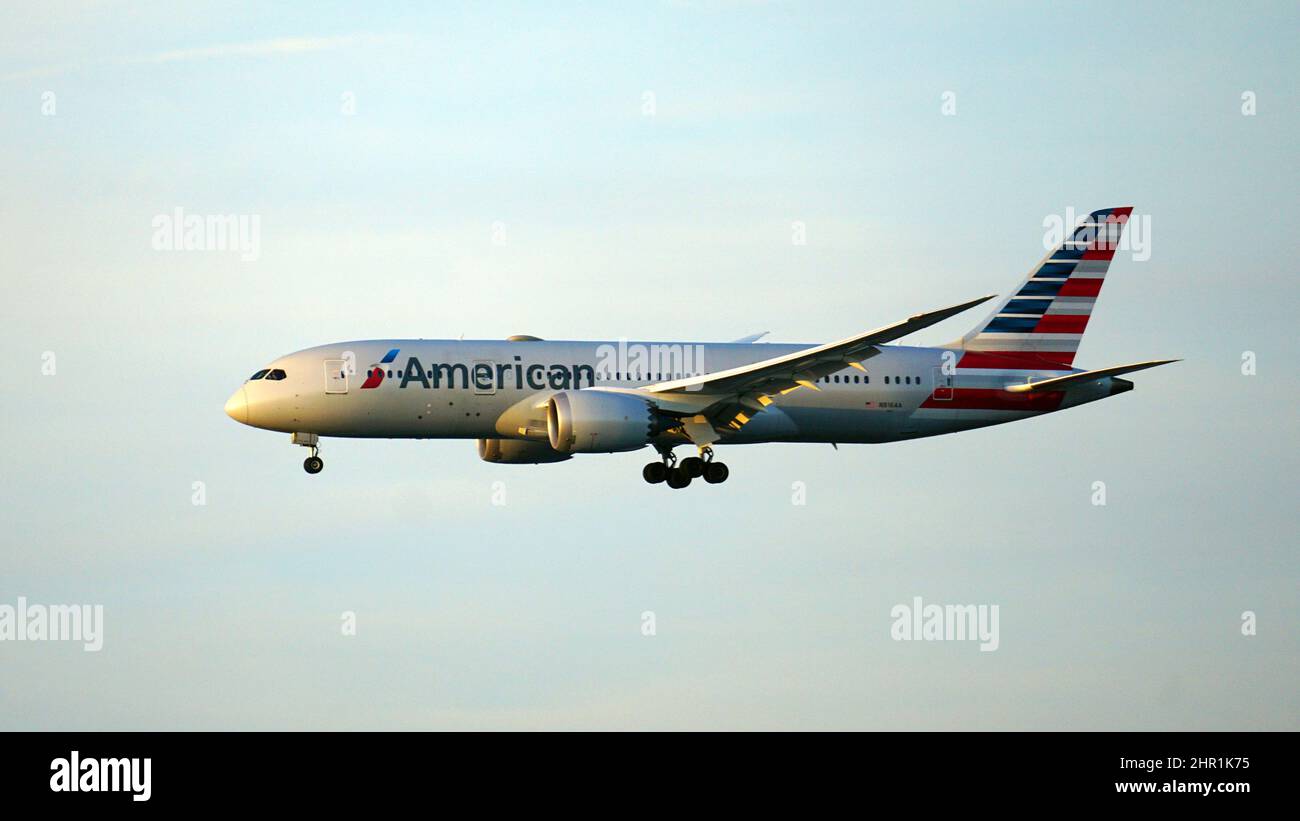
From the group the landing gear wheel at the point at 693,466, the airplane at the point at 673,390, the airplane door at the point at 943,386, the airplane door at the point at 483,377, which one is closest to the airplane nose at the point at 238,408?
the airplane at the point at 673,390

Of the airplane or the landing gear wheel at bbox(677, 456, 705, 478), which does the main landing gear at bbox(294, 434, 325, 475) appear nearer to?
the airplane

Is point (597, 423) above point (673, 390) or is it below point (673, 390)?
below

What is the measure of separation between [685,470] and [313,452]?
1177 cm

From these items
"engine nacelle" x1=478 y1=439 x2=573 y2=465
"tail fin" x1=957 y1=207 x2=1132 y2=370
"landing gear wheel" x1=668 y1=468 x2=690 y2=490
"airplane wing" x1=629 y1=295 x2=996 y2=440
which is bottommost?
"landing gear wheel" x1=668 y1=468 x2=690 y2=490

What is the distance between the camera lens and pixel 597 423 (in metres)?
56.0

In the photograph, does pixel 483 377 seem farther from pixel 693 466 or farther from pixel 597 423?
pixel 693 466

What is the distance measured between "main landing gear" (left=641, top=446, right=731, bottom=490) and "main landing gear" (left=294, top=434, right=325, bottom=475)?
33.9ft

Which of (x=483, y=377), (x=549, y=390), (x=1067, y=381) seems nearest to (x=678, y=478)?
(x=549, y=390)

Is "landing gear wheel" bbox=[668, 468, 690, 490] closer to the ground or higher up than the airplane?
closer to the ground

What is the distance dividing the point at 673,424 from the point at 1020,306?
14.9 meters

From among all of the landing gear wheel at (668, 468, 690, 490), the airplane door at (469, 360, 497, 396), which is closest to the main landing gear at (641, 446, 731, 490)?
the landing gear wheel at (668, 468, 690, 490)

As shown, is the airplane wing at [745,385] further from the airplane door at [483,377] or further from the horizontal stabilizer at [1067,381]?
the horizontal stabilizer at [1067,381]

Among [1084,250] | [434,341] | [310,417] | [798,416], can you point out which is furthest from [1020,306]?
[310,417]

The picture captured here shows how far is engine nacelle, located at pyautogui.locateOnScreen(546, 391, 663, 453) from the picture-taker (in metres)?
55.9
